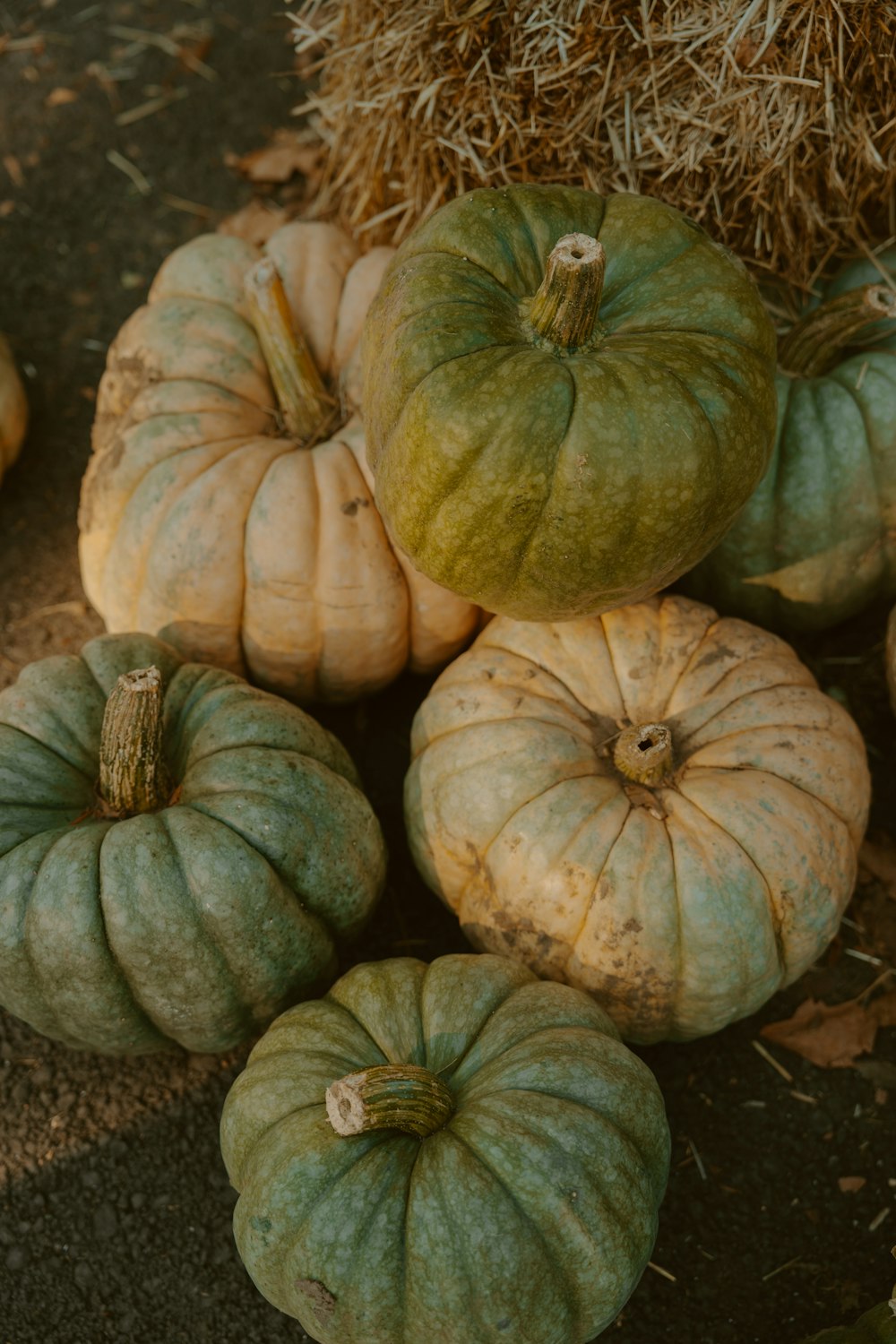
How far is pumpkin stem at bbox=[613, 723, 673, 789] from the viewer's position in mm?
3016

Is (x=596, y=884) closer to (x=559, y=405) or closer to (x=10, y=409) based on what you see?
(x=559, y=405)

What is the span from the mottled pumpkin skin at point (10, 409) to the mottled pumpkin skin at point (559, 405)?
188 centimetres

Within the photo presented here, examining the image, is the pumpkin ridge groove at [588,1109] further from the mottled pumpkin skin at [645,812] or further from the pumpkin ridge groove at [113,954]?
the pumpkin ridge groove at [113,954]

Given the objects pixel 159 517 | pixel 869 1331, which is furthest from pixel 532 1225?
pixel 159 517

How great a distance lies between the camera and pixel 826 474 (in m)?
3.60

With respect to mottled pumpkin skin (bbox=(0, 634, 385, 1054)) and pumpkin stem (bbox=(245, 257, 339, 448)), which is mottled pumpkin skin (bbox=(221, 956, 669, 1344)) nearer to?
mottled pumpkin skin (bbox=(0, 634, 385, 1054))

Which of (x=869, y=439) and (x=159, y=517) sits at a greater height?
(x=159, y=517)

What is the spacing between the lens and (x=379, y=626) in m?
3.60

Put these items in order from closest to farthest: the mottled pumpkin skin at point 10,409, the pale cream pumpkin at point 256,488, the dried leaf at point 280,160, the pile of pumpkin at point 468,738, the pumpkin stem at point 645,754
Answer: the pile of pumpkin at point 468,738 < the pumpkin stem at point 645,754 < the pale cream pumpkin at point 256,488 < the mottled pumpkin skin at point 10,409 < the dried leaf at point 280,160

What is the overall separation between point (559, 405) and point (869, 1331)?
2307mm

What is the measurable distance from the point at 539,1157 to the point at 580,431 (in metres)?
1.59

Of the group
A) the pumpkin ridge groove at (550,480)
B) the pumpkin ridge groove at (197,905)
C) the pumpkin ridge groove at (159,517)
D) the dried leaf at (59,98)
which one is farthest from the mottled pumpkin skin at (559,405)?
the dried leaf at (59,98)

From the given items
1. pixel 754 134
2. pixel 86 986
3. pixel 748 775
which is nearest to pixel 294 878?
pixel 86 986

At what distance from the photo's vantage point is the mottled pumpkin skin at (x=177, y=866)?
2.91 m
